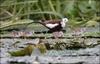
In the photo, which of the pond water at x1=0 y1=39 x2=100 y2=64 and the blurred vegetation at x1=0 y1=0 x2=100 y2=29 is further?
the blurred vegetation at x1=0 y1=0 x2=100 y2=29

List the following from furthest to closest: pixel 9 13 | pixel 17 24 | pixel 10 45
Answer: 1. pixel 9 13
2. pixel 17 24
3. pixel 10 45

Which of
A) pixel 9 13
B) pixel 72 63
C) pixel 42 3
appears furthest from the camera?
pixel 42 3

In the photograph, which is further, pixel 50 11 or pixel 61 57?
pixel 50 11

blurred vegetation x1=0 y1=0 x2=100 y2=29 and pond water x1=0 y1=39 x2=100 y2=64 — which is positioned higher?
pond water x1=0 y1=39 x2=100 y2=64

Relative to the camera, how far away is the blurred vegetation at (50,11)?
15.7 feet

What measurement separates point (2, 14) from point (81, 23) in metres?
0.79

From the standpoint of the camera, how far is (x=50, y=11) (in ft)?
17.2

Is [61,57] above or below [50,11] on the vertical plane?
above

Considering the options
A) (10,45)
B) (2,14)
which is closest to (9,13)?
(2,14)

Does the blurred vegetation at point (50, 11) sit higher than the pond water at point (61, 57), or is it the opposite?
the pond water at point (61, 57)

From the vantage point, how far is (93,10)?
5906 millimetres

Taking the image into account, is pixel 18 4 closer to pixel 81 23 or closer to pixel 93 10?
pixel 81 23

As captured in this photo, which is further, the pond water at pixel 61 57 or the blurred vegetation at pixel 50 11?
the blurred vegetation at pixel 50 11

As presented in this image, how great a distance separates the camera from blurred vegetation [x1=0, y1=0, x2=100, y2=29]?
4.77 m
